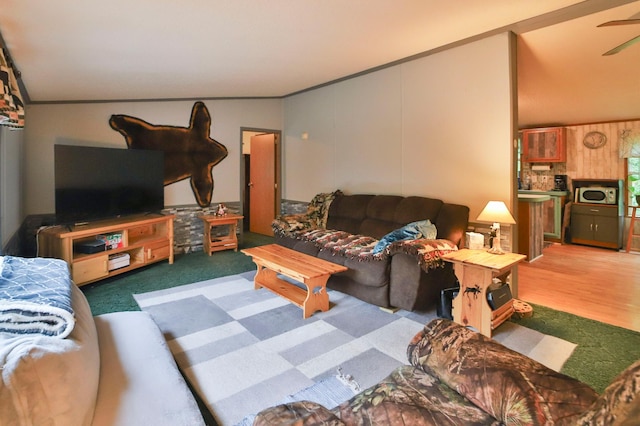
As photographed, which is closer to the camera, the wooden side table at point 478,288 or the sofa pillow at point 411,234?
the wooden side table at point 478,288

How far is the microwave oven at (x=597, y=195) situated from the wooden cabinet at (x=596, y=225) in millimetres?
98

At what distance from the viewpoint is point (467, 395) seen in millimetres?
1195

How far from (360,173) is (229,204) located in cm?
241

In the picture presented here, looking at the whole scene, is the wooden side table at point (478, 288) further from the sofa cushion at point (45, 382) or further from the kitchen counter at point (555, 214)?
the kitchen counter at point (555, 214)

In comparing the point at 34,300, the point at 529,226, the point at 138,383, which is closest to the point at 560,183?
the point at 529,226

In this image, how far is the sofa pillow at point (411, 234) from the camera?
3.14 m

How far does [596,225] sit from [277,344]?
6.08 metres

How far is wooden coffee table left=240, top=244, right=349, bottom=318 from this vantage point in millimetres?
2910

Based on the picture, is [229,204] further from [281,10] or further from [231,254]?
[281,10]

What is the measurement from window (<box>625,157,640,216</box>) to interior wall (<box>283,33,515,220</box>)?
3.99m

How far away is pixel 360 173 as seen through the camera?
477 centimetres

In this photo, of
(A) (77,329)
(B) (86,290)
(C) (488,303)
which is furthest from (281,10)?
(B) (86,290)

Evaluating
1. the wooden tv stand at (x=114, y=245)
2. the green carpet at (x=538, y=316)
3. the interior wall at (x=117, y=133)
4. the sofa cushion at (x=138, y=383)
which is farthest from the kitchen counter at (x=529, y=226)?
the wooden tv stand at (x=114, y=245)

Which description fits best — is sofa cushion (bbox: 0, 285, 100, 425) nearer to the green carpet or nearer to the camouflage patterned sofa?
the camouflage patterned sofa
